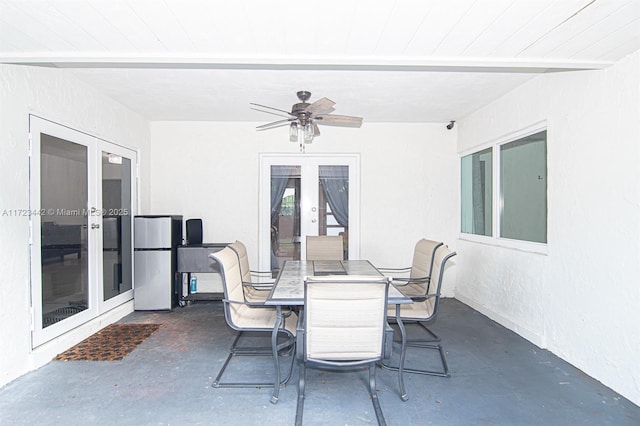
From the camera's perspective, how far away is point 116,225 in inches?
171

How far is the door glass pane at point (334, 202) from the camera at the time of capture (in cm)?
536

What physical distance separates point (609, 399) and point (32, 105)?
197 inches

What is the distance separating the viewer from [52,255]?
3234 millimetres

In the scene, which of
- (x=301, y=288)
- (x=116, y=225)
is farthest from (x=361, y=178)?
(x=116, y=225)

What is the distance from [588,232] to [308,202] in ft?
11.3

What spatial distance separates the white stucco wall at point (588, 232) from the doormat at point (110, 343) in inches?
156

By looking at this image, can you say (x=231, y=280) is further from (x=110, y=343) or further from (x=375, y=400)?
(x=110, y=343)

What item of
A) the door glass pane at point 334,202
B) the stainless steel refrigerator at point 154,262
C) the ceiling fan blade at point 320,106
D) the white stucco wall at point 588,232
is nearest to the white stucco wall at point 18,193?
the stainless steel refrigerator at point 154,262

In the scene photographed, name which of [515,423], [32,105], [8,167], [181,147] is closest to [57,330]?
[8,167]

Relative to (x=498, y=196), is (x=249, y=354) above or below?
below

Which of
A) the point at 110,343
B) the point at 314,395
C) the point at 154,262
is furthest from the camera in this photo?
the point at 154,262

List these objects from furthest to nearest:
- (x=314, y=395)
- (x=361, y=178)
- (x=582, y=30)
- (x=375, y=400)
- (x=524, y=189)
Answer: (x=361, y=178) → (x=524, y=189) → (x=314, y=395) → (x=375, y=400) → (x=582, y=30)

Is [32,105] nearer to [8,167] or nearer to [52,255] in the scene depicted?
[8,167]

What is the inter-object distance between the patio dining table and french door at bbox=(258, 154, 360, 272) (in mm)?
1451
